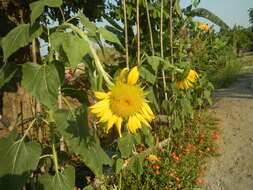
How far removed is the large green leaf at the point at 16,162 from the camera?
2.72 feet

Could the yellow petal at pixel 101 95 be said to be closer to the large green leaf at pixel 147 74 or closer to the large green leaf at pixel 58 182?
the large green leaf at pixel 58 182

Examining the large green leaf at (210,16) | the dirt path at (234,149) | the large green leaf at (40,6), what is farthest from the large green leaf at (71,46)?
the large green leaf at (210,16)

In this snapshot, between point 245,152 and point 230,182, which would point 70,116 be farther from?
point 245,152

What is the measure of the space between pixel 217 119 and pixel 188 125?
65cm

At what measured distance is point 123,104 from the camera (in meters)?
0.86

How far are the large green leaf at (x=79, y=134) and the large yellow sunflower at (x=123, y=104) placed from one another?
6 centimetres

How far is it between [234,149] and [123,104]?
2.42 metres

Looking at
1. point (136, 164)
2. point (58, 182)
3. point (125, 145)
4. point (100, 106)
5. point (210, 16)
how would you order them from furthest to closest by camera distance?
point (210, 16) → point (136, 164) → point (125, 145) → point (58, 182) → point (100, 106)

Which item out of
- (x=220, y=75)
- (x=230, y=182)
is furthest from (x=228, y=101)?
(x=220, y=75)

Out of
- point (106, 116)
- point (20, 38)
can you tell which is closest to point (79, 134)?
point (106, 116)

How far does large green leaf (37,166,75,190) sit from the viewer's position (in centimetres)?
95

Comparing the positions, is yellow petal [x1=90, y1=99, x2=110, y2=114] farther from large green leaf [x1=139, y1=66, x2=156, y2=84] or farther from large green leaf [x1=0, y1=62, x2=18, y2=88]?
large green leaf [x1=139, y1=66, x2=156, y2=84]

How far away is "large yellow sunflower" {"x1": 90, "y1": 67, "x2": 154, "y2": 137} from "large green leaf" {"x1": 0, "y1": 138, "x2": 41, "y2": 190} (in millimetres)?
273

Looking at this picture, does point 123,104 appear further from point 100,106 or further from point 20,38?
point 20,38
